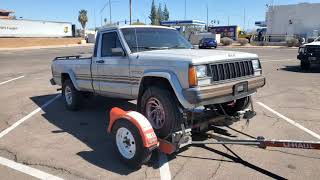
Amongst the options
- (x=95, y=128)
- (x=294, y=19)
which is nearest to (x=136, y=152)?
(x=95, y=128)

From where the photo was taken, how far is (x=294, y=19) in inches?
2365

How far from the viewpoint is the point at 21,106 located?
34.2 feet

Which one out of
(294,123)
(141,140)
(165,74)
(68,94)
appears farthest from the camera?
(68,94)

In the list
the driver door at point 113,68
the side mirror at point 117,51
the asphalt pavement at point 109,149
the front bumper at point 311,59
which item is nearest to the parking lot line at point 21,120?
the asphalt pavement at point 109,149

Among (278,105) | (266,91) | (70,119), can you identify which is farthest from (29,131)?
(266,91)

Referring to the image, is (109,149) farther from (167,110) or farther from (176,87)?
(176,87)

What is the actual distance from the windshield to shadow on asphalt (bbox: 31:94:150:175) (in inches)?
70.0

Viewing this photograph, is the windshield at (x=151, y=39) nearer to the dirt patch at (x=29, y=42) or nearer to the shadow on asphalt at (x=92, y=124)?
the shadow on asphalt at (x=92, y=124)

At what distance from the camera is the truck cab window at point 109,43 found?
24.4ft

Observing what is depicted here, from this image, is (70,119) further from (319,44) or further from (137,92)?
(319,44)

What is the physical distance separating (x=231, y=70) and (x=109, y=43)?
8.83 feet

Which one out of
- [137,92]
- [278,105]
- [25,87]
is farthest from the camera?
[25,87]

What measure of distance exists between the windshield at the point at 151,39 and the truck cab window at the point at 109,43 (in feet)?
0.75

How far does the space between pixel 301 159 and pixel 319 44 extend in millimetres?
13173
